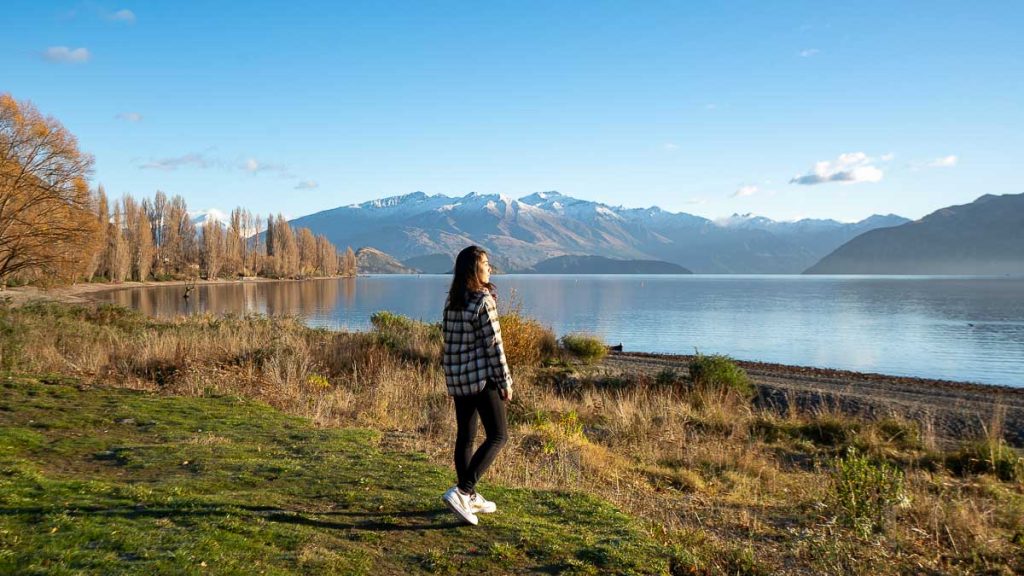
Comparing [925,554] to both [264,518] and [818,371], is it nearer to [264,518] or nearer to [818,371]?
[264,518]

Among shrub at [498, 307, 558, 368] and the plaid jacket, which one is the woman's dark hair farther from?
shrub at [498, 307, 558, 368]

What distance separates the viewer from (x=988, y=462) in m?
10.3

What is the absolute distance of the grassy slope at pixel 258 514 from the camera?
12.3ft

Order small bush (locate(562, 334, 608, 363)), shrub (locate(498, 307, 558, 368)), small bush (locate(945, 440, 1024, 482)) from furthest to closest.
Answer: small bush (locate(562, 334, 608, 363)), shrub (locate(498, 307, 558, 368)), small bush (locate(945, 440, 1024, 482))

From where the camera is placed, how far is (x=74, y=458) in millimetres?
6047

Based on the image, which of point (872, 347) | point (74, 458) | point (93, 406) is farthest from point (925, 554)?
point (872, 347)

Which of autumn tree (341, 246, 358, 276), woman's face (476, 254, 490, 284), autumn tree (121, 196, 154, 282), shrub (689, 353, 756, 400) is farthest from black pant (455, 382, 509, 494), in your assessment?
autumn tree (341, 246, 358, 276)

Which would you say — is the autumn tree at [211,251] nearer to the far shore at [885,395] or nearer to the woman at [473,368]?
the far shore at [885,395]

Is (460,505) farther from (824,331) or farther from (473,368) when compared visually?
(824,331)

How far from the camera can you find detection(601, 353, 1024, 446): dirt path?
50.1 ft

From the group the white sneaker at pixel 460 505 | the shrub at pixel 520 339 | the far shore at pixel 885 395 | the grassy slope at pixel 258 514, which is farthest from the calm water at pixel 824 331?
the white sneaker at pixel 460 505

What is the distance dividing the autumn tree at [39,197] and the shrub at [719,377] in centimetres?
3555

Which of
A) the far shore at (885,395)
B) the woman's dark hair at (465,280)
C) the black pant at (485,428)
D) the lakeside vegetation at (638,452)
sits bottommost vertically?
the far shore at (885,395)

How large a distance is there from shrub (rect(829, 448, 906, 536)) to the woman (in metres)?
3.62
